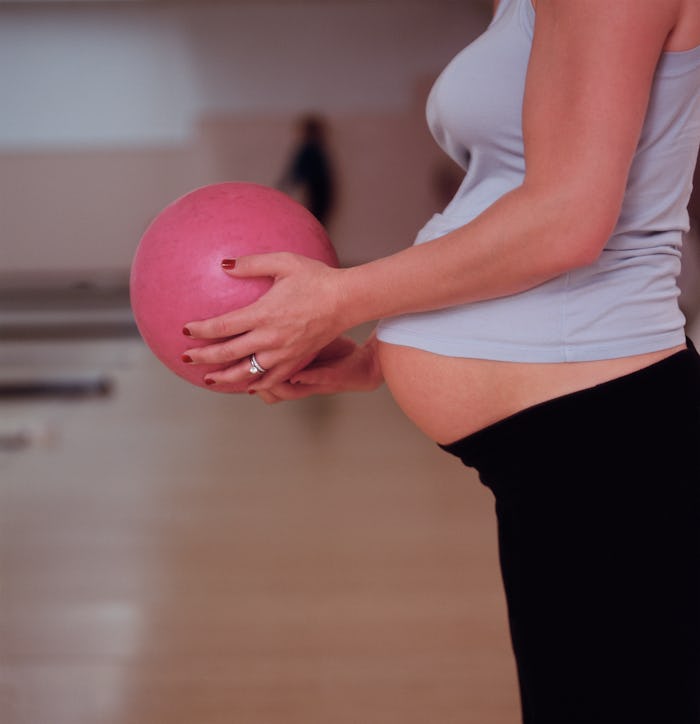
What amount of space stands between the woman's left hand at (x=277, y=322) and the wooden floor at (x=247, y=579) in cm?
104

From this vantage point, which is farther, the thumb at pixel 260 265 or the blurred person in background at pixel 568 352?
the thumb at pixel 260 265

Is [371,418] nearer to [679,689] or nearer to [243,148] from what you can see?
[679,689]

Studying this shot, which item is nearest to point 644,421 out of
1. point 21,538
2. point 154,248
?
point 154,248

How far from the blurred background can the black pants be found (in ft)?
3.22

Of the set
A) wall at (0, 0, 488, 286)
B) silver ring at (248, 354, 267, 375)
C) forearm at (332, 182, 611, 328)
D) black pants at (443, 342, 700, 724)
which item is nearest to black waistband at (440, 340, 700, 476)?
black pants at (443, 342, 700, 724)

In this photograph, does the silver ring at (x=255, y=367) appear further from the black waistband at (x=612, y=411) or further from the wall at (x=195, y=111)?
the wall at (x=195, y=111)

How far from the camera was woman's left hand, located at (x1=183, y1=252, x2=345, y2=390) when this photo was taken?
0.79 m

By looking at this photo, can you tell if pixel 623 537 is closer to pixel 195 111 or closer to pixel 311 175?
pixel 311 175

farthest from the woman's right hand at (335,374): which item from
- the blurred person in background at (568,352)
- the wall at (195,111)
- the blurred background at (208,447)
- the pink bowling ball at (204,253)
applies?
the wall at (195,111)

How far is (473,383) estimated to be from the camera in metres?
0.79

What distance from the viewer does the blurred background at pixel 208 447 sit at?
1.81m

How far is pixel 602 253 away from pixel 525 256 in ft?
0.33

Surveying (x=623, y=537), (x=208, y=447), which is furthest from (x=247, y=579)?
(x=623, y=537)

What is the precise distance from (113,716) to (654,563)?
130 cm
